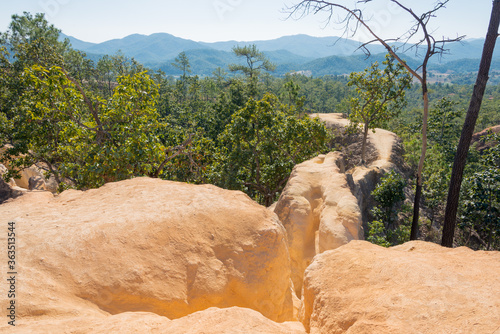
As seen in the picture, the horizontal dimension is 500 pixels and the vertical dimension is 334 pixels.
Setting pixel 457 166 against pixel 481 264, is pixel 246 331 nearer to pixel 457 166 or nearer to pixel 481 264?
pixel 481 264

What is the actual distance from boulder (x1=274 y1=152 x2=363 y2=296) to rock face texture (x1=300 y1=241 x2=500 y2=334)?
7.99 ft

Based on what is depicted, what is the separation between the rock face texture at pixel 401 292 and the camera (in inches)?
123

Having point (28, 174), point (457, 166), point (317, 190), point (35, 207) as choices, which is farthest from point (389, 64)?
point (28, 174)

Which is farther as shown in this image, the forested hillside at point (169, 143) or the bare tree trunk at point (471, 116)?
the forested hillside at point (169, 143)

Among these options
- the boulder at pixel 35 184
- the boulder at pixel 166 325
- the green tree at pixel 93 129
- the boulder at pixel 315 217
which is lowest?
the boulder at pixel 35 184

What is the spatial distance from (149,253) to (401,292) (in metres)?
3.66

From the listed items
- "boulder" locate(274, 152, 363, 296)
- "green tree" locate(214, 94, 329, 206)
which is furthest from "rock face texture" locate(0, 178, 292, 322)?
"green tree" locate(214, 94, 329, 206)

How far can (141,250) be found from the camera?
4754 mm

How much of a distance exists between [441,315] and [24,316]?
180 inches

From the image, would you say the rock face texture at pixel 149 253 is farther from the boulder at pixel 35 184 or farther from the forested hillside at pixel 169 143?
the boulder at pixel 35 184

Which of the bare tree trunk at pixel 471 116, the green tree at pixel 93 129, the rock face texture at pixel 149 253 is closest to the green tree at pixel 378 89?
the bare tree trunk at pixel 471 116

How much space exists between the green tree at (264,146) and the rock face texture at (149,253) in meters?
7.95

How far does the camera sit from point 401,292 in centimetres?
361

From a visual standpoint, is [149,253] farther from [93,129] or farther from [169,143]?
[169,143]
